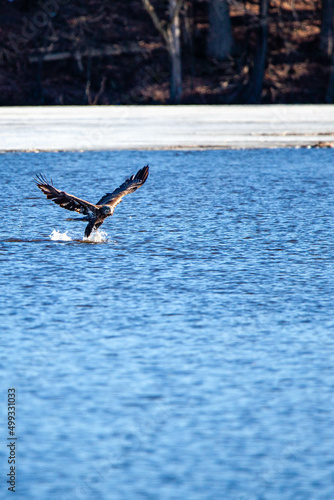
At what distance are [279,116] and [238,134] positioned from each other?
6.76 metres

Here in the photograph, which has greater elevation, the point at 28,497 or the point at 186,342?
the point at 186,342

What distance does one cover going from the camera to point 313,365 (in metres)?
5.24

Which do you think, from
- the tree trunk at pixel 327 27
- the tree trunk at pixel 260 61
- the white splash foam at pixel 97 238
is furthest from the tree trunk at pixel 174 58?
the white splash foam at pixel 97 238

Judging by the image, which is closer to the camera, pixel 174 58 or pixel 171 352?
pixel 171 352

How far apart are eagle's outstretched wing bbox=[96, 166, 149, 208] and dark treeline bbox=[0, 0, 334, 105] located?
3051cm

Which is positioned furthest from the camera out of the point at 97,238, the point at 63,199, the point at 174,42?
the point at 174,42

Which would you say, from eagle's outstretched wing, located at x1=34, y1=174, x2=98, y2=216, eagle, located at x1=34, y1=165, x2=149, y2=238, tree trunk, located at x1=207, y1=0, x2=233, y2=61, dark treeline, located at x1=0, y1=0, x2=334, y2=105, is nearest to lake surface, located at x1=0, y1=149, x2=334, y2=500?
eagle, located at x1=34, y1=165, x2=149, y2=238

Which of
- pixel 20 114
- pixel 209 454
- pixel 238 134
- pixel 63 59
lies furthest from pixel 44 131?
pixel 63 59

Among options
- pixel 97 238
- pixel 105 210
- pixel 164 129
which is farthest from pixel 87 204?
pixel 164 129

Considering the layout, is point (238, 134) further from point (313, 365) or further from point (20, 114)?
point (313, 365)

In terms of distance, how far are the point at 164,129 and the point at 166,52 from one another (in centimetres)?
2266

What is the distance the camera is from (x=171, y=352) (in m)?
5.47

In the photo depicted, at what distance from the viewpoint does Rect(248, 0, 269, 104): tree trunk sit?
132 ft

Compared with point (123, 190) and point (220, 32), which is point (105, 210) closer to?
Answer: point (123, 190)
